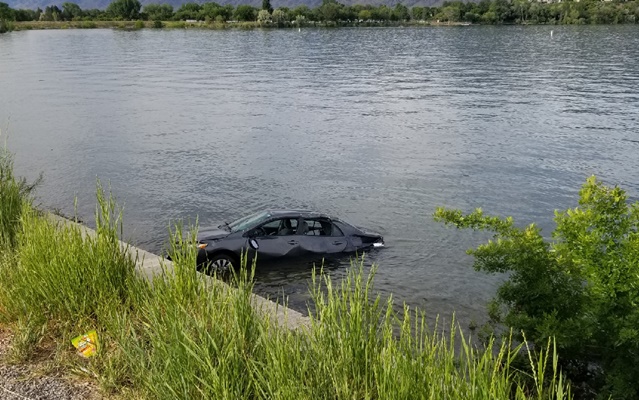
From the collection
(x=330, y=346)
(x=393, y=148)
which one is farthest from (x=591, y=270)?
(x=393, y=148)

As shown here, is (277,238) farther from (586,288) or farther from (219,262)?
(586,288)

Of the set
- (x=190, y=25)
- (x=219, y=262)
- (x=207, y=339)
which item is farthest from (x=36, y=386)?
(x=190, y=25)

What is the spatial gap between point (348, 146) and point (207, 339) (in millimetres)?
27695

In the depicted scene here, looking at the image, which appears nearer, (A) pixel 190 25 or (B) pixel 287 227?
(B) pixel 287 227

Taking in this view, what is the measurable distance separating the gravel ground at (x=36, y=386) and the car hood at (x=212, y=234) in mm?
8761

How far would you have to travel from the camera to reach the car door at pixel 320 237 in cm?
1739

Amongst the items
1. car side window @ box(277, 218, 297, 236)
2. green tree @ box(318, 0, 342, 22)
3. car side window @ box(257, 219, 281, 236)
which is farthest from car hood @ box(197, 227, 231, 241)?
green tree @ box(318, 0, 342, 22)

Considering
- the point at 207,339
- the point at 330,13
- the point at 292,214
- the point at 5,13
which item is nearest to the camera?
the point at 207,339

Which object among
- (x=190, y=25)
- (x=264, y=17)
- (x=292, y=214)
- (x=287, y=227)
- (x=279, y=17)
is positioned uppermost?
(x=264, y=17)

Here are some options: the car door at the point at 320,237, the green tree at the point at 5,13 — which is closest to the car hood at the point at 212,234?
the car door at the point at 320,237

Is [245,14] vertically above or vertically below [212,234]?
above

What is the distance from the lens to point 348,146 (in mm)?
33531

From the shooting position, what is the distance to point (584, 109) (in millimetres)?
42656

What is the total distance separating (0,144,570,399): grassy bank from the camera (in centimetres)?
506
